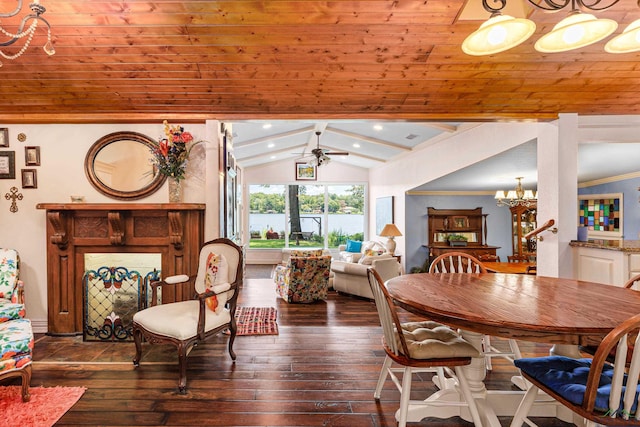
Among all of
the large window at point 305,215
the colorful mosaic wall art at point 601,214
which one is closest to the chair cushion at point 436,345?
the colorful mosaic wall art at point 601,214

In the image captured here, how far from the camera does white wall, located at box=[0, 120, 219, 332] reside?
11.8 feet

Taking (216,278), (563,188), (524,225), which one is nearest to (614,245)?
(563,188)

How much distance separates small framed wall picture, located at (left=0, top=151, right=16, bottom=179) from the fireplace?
2.42ft

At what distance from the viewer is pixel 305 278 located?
197 inches

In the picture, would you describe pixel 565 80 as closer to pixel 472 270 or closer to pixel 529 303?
pixel 472 270

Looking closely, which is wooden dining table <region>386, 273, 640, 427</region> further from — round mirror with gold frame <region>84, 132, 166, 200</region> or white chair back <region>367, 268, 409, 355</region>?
round mirror with gold frame <region>84, 132, 166, 200</region>

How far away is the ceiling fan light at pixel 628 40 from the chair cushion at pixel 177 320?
10.3ft

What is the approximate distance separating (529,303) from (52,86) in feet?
13.7

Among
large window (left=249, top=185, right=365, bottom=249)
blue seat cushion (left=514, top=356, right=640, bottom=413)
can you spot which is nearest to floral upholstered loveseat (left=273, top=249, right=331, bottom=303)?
blue seat cushion (left=514, top=356, right=640, bottom=413)

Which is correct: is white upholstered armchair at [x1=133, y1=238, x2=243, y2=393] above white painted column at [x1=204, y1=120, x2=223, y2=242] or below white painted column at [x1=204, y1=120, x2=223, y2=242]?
below

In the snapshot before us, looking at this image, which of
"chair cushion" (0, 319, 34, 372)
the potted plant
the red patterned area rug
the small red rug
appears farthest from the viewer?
the potted plant

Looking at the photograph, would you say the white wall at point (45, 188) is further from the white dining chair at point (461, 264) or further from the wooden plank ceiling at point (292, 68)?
the white dining chair at point (461, 264)

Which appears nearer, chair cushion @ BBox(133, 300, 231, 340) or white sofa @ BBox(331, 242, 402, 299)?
chair cushion @ BBox(133, 300, 231, 340)

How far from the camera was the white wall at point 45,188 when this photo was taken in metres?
3.58
